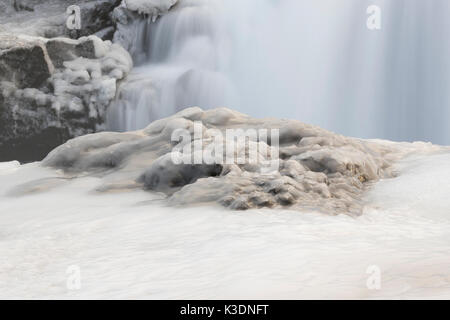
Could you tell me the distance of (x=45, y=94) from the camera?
45.2ft

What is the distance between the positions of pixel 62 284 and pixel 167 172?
2735mm

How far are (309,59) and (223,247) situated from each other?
529 inches

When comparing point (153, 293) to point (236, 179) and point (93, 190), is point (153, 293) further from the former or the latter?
point (93, 190)

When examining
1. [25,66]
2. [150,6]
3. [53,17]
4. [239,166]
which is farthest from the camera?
[53,17]

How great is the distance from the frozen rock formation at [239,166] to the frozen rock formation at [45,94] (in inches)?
263

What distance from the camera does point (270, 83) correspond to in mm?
16703

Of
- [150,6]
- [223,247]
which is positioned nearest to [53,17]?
[150,6]

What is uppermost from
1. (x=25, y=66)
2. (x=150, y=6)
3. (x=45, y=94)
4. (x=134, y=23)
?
(x=150, y=6)

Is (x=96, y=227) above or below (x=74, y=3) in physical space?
below

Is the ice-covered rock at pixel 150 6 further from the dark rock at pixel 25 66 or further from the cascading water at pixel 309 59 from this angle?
the dark rock at pixel 25 66

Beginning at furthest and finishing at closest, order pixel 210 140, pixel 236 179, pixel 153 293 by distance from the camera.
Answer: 1. pixel 210 140
2. pixel 236 179
3. pixel 153 293

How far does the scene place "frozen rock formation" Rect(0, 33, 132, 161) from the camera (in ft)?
44.6

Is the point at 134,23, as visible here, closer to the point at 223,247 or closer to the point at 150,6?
the point at 150,6
